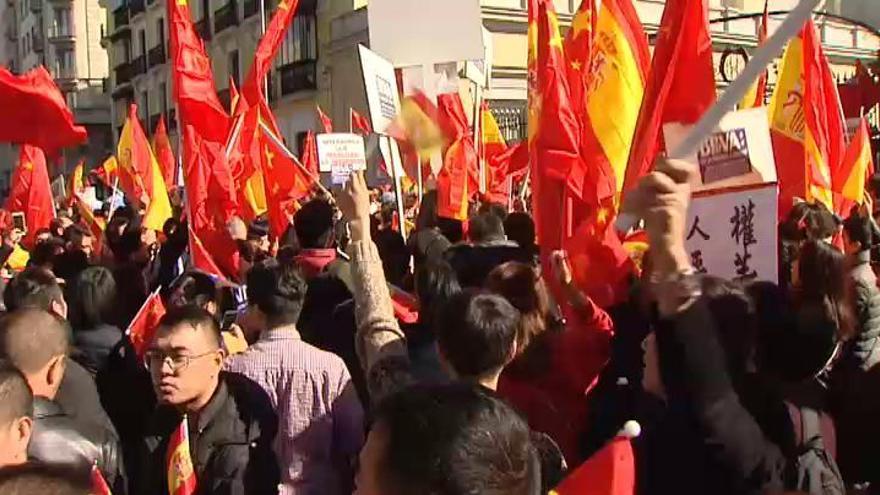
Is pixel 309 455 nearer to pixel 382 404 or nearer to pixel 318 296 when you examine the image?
pixel 318 296

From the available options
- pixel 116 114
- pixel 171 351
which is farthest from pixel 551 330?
pixel 116 114

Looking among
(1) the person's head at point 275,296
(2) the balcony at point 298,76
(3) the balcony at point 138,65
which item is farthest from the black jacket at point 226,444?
(3) the balcony at point 138,65

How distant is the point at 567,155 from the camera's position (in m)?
5.32

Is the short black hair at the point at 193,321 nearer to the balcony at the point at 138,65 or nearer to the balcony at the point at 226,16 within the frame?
the balcony at the point at 226,16

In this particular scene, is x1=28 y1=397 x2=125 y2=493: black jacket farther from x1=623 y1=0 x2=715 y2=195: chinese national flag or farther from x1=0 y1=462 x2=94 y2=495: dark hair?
x1=623 y1=0 x2=715 y2=195: chinese national flag

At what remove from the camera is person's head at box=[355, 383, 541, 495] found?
1.58 meters

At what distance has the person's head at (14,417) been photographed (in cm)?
245

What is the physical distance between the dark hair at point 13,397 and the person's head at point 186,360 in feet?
1.76

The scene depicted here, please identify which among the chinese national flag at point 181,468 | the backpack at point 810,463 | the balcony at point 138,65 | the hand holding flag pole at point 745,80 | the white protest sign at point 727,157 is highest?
the balcony at point 138,65

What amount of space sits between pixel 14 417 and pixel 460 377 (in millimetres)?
1051

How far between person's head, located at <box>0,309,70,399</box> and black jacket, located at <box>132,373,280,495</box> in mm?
319

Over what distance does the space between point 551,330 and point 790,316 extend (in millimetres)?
850

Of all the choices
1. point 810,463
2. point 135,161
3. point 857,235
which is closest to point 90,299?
point 810,463

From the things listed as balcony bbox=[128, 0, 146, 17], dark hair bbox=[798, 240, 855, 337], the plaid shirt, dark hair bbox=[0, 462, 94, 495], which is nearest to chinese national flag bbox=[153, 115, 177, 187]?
the plaid shirt
